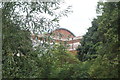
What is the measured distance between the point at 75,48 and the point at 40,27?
17.3ft

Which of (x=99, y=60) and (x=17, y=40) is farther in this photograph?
(x=99, y=60)

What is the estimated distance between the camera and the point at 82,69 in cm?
430

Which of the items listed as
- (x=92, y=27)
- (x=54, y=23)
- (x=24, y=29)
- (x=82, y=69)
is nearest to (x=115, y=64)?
(x=82, y=69)

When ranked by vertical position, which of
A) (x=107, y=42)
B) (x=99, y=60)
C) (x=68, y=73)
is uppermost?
(x=107, y=42)

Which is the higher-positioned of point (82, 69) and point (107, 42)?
point (107, 42)

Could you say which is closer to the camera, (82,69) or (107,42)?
(107,42)

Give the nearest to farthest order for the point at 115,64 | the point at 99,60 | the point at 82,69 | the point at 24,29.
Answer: the point at 24,29 → the point at 115,64 → the point at 99,60 → the point at 82,69

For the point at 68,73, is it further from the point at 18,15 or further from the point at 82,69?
the point at 18,15

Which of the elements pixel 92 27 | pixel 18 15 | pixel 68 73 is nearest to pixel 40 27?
pixel 18 15

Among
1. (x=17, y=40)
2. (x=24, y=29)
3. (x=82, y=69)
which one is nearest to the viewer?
(x=17, y=40)

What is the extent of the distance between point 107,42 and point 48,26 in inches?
63.8

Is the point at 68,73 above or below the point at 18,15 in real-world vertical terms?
below

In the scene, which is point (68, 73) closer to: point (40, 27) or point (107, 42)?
point (107, 42)

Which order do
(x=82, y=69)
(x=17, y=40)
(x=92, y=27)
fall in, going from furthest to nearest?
(x=92, y=27)
(x=82, y=69)
(x=17, y=40)
